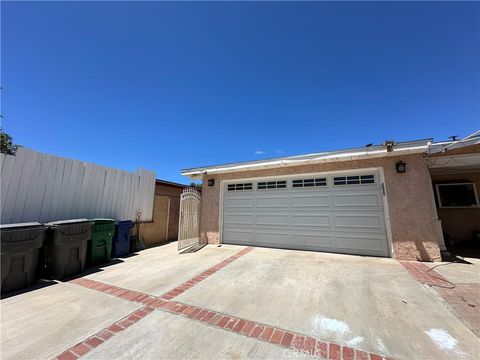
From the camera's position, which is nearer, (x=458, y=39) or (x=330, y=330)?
(x=330, y=330)

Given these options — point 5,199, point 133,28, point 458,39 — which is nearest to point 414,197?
point 458,39

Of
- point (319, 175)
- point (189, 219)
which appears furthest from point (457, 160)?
point (189, 219)

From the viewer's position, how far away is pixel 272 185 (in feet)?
26.5

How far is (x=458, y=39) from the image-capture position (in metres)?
5.92

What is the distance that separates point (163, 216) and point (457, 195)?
14043 millimetres

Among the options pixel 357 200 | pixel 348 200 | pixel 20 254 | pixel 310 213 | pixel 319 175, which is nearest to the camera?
A: pixel 20 254

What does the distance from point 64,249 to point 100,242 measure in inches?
50.7

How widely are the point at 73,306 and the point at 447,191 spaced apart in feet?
45.0

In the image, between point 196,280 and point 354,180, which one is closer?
point 196,280

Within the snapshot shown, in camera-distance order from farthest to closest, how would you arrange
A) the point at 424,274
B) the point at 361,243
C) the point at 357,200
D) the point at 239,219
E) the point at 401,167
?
the point at 239,219, the point at 357,200, the point at 361,243, the point at 401,167, the point at 424,274

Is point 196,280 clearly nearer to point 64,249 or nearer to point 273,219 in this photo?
point 64,249

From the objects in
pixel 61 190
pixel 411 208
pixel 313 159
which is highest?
pixel 313 159

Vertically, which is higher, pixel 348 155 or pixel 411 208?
pixel 348 155

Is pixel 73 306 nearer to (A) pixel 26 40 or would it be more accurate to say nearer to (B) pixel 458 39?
(A) pixel 26 40
